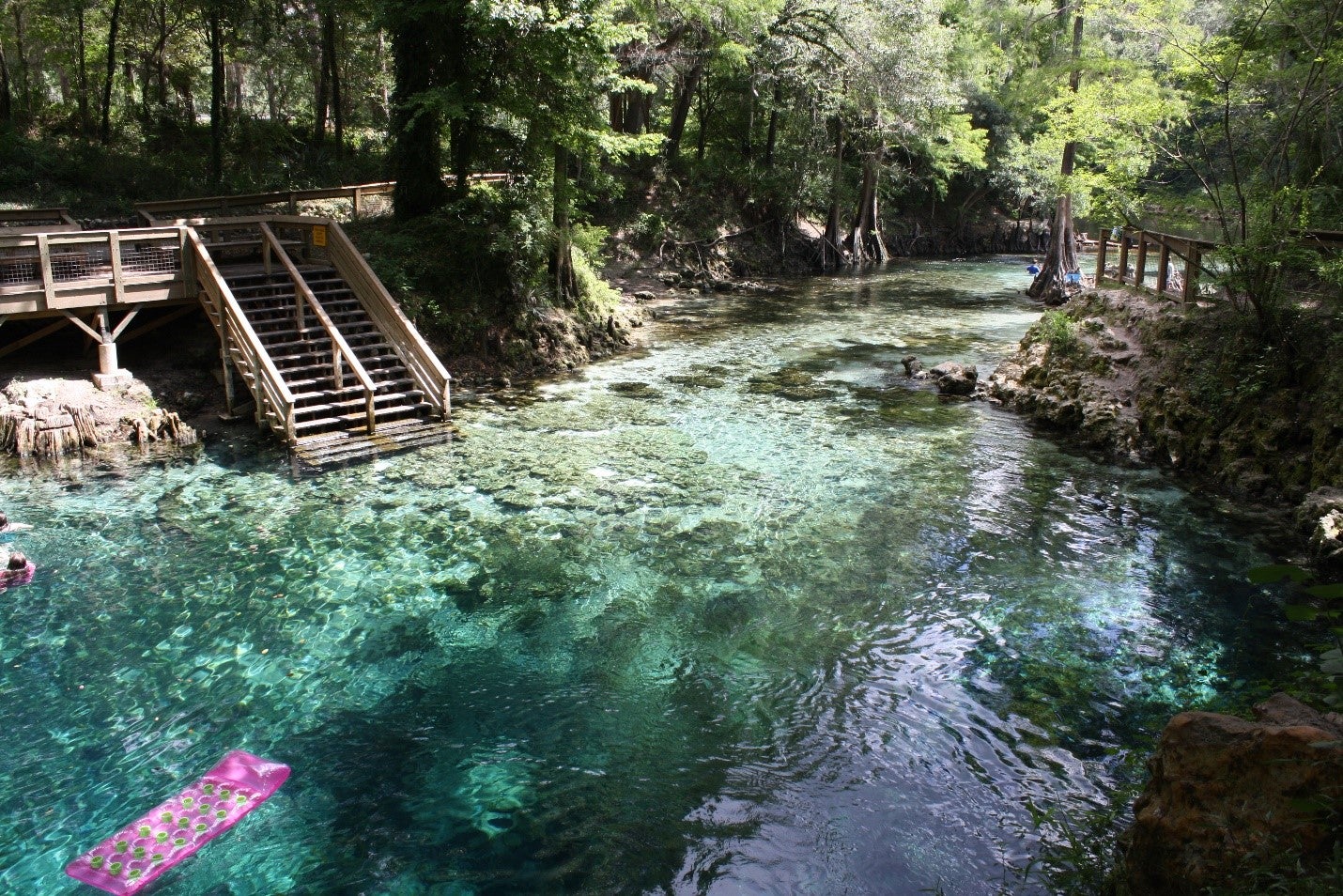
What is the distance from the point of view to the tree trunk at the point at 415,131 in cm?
1973

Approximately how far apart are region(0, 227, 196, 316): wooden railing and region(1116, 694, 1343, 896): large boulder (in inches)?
609

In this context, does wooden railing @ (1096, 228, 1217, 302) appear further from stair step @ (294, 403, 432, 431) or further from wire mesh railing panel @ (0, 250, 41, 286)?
wire mesh railing panel @ (0, 250, 41, 286)

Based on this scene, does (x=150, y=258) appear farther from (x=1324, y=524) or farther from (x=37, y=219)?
(x=1324, y=524)

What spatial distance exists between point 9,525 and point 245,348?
14.8 feet

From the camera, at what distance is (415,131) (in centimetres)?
2027

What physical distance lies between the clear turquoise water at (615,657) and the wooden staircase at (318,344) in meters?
0.90

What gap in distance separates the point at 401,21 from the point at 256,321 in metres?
7.92

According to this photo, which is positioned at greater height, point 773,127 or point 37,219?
point 773,127

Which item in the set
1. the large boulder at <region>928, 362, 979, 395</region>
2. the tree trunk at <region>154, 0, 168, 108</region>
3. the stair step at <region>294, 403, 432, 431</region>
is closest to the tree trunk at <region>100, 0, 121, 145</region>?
the tree trunk at <region>154, 0, 168, 108</region>

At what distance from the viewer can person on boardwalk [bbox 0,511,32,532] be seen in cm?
1038

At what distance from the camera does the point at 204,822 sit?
20.1 ft

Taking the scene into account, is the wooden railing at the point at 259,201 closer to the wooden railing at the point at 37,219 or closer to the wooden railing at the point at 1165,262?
the wooden railing at the point at 37,219

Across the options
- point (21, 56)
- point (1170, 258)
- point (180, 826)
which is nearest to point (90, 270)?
point (180, 826)

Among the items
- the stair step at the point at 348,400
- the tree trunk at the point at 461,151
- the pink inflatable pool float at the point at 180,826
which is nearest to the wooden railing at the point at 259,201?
the tree trunk at the point at 461,151
